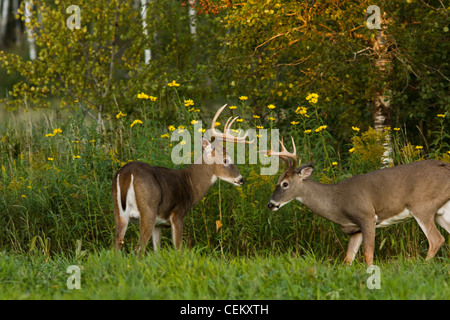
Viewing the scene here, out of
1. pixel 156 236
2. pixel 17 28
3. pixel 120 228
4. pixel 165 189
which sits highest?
pixel 17 28

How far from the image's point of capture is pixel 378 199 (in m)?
6.73

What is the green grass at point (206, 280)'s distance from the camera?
15.3 feet

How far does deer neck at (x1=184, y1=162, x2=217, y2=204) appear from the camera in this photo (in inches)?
281

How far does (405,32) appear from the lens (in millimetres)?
9008

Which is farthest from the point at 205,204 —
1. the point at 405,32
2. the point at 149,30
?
the point at 149,30

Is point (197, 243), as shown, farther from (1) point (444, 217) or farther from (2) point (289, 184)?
(1) point (444, 217)

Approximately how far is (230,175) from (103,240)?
64.7 inches

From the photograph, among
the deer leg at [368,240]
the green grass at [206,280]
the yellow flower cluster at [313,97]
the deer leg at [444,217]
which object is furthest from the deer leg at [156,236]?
the deer leg at [444,217]

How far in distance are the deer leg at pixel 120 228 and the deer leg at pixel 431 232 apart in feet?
9.20

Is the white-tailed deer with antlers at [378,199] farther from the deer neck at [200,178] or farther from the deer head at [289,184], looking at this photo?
the deer neck at [200,178]

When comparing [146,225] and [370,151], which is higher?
[370,151]

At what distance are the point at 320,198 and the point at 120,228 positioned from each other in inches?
79.1

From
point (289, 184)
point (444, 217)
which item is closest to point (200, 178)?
point (289, 184)

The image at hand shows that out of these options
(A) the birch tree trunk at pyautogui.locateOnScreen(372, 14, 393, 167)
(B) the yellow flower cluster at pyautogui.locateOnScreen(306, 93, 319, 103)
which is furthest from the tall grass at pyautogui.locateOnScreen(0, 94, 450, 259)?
(A) the birch tree trunk at pyautogui.locateOnScreen(372, 14, 393, 167)
